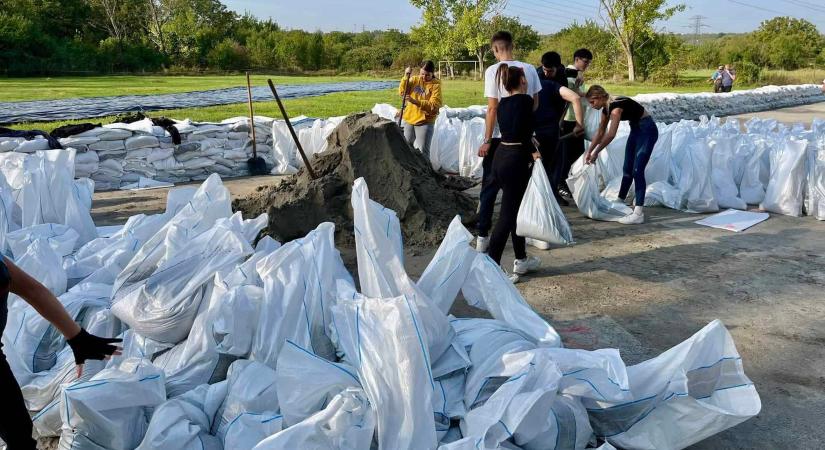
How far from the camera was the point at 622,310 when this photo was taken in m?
3.62

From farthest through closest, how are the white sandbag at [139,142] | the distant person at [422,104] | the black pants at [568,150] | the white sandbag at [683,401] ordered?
the white sandbag at [139,142] → the distant person at [422,104] → the black pants at [568,150] → the white sandbag at [683,401]

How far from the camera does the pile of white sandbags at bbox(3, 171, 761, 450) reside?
1.97 meters

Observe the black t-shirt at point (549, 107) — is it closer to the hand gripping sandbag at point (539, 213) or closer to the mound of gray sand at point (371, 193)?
the mound of gray sand at point (371, 193)

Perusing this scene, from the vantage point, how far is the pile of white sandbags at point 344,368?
6.46 ft

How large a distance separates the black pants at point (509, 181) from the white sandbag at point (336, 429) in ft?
7.05

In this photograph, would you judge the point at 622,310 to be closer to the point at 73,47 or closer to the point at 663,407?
the point at 663,407

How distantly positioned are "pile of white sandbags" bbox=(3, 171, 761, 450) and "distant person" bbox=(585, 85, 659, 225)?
292 cm

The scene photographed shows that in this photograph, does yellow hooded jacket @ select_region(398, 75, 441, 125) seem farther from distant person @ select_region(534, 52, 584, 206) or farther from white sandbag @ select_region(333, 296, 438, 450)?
white sandbag @ select_region(333, 296, 438, 450)

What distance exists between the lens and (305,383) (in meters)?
Result: 2.04

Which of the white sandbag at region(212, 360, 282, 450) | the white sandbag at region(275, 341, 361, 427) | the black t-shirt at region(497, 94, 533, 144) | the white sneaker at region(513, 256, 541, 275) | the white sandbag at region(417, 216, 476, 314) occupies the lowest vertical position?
the white sneaker at region(513, 256, 541, 275)

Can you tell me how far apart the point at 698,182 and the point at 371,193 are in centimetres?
329

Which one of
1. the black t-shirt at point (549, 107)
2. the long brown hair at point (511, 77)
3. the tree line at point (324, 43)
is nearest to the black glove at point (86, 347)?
the long brown hair at point (511, 77)

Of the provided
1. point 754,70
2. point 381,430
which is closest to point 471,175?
point 381,430

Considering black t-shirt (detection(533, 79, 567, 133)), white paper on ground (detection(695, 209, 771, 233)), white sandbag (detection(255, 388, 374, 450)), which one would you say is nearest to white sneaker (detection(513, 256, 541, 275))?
black t-shirt (detection(533, 79, 567, 133))
